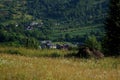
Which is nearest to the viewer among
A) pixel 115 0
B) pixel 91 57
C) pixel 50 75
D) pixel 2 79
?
pixel 2 79

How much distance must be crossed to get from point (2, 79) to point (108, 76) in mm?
4273

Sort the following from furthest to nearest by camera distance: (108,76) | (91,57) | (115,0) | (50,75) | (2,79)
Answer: (115,0)
(91,57)
(108,76)
(50,75)
(2,79)

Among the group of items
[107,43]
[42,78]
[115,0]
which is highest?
[42,78]

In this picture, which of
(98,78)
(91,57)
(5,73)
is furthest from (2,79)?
(91,57)

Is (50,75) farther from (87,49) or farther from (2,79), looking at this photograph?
(87,49)

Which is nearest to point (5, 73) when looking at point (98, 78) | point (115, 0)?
point (98, 78)

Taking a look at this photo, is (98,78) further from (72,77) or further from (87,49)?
(87,49)

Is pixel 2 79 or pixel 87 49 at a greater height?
pixel 2 79

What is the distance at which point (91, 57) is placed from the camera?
2459cm

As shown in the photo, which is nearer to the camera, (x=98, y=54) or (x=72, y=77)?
(x=72, y=77)

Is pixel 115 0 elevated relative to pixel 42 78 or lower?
lower

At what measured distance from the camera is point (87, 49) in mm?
25172

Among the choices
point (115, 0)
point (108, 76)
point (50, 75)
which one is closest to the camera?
point (50, 75)

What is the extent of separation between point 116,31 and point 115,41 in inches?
50.1
